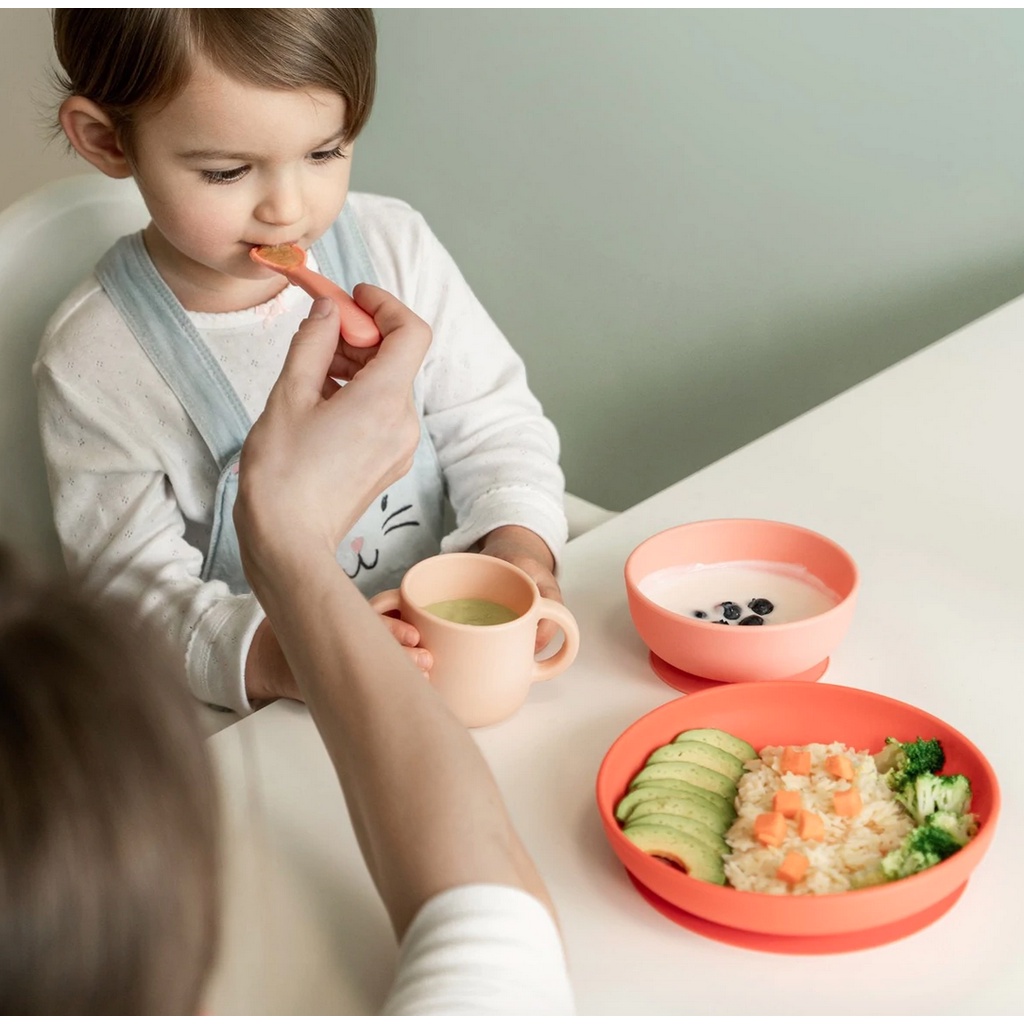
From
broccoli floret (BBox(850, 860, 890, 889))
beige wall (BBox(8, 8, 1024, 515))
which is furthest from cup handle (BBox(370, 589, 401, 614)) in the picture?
beige wall (BBox(8, 8, 1024, 515))

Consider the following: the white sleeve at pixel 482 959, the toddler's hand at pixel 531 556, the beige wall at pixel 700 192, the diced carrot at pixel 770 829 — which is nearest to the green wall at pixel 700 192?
the beige wall at pixel 700 192

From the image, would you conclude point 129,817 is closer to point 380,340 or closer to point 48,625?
point 48,625

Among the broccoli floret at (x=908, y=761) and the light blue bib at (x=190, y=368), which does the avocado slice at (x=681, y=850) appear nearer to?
the broccoli floret at (x=908, y=761)

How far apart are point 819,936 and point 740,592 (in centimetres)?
32

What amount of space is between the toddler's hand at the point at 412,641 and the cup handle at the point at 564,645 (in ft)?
0.25

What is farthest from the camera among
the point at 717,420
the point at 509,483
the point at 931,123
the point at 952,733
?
the point at 717,420

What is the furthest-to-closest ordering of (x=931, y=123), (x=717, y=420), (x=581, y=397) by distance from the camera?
(x=581, y=397) → (x=717, y=420) → (x=931, y=123)

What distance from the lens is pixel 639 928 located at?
25.6 inches

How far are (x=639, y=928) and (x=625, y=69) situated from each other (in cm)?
129

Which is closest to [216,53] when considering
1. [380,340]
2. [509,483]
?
[380,340]

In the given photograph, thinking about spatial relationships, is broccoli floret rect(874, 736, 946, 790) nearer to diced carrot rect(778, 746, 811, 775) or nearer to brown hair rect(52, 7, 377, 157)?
diced carrot rect(778, 746, 811, 775)

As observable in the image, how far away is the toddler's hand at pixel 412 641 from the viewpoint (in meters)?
0.78

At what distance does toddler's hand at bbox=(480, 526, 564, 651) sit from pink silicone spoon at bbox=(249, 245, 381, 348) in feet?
0.74

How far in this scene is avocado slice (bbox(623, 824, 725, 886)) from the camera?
660mm
